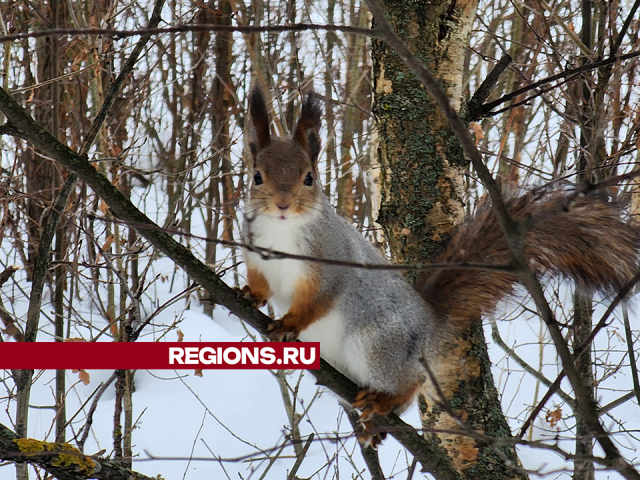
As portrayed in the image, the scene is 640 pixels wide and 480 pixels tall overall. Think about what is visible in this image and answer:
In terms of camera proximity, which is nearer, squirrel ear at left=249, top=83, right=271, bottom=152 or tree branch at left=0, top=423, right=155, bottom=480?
tree branch at left=0, top=423, right=155, bottom=480

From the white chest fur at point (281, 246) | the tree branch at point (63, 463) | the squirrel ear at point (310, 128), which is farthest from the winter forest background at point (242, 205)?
the squirrel ear at point (310, 128)

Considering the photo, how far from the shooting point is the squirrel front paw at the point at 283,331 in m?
1.77

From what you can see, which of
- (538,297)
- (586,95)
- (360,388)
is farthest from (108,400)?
(538,297)

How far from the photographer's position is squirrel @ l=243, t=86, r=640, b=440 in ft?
6.09

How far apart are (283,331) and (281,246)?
0.24 metres

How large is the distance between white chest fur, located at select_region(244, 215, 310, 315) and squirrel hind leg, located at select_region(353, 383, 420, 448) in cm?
34

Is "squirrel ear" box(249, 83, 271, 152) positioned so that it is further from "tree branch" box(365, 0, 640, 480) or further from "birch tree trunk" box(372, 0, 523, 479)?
"tree branch" box(365, 0, 640, 480)

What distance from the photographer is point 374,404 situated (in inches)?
75.6

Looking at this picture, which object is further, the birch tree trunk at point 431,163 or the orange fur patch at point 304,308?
the birch tree trunk at point 431,163

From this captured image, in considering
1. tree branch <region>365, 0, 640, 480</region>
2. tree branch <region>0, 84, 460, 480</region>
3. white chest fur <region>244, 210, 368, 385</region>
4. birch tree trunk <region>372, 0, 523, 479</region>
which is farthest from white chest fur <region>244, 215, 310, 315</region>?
tree branch <region>365, 0, 640, 480</region>

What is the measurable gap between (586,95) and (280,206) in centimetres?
161

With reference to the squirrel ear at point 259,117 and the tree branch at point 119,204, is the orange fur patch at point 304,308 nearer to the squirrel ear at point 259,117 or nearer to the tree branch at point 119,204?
the tree branch at point 119,204

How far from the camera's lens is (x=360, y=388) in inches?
77.5

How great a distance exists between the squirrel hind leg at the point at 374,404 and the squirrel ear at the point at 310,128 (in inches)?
26.2
